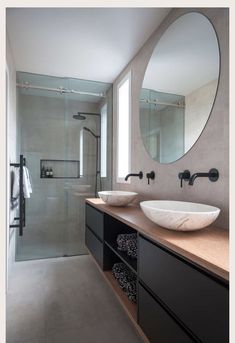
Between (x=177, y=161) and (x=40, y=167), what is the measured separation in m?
2.19

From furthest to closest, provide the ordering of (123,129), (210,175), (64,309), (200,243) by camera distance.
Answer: (123,129) → (64,309) → (210,175) → (200,243)

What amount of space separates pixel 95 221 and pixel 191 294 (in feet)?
4.52

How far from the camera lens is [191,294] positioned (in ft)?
2.60

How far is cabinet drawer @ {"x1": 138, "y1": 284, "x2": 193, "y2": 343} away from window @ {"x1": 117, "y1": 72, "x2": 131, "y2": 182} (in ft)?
5.38

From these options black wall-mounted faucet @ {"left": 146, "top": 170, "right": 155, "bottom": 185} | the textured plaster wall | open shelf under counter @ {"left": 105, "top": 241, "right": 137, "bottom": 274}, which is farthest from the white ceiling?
open shelf under counter @ {"left": 105, "top": 241, "right": 137, "bottom": 274}

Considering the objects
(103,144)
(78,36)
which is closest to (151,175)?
(78,36)

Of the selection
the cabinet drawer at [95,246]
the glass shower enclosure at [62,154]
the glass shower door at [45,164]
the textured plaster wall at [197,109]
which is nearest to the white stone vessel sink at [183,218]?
the textured plaster wall at [197,109]

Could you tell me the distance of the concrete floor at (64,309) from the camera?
4.83 feet

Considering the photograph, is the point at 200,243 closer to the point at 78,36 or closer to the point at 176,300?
the point at 176,300

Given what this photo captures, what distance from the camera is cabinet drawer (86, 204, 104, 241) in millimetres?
1906

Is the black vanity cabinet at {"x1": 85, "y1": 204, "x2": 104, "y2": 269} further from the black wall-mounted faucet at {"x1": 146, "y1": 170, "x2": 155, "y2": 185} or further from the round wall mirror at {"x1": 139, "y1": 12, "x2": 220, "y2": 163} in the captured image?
the round wall mirror at {"x1": 139, "y1": 12, "x2": 220, "y2": 163}

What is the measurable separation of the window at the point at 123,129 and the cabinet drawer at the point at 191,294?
5.56 feet

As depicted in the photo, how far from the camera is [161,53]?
1.85 metres

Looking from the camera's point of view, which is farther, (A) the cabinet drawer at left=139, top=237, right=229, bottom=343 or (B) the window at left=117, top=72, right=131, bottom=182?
(B) the window at left=117, top=72, right=131, bottom=182
